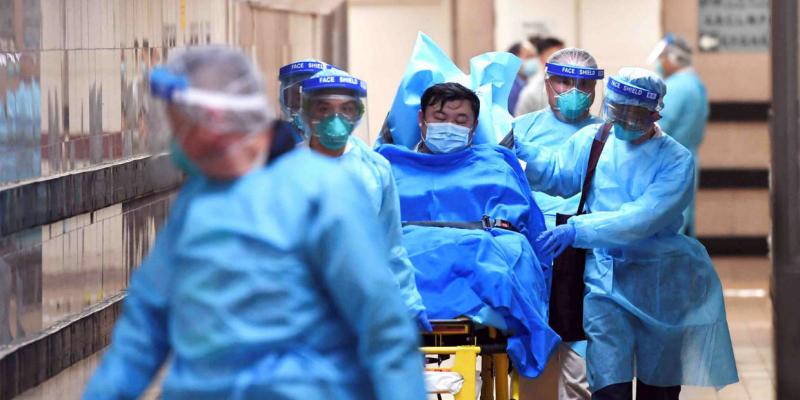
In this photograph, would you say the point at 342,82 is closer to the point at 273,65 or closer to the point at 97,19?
the point at 97,19

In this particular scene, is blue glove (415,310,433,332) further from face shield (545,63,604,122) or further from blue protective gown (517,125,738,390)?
face shield (545,63,604,122)

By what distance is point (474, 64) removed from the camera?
24.3 ft

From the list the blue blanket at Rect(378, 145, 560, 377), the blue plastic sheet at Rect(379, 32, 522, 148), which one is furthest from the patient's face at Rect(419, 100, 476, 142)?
the blue plastic sheet at Rect(379, 32, 522, 148)

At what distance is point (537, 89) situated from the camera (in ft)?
36.7

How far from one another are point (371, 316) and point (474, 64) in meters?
4.46

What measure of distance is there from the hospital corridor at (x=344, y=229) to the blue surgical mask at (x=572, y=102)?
0.02 m

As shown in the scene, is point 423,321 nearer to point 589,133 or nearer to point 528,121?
point 589,133

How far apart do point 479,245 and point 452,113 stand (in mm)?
714

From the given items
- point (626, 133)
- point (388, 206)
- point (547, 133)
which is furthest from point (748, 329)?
point (388, 206)

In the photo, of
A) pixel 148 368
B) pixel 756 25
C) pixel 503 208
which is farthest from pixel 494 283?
pixel 756 25

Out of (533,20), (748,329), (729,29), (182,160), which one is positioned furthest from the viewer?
(533,20)

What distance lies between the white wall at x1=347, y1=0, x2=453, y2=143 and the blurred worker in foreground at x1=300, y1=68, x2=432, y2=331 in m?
8.02

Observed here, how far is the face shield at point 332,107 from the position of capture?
5.50 m

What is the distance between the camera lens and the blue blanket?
570 centimetres
